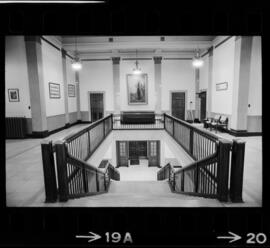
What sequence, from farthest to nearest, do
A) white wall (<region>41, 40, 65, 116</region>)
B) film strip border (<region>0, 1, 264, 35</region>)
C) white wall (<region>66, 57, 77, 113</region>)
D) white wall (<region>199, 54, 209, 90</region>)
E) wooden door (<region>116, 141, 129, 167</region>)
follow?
wooden door (<region>116, 141, 129, 167</region>)
white wall (<region>66, 57, 77, 113</region>)
white wall (<region>199, 54, 209, 90</region>)
white wall (<region>41, 40, 65, 116</region>)
film strip border (<region>0, 1, 264, 35</region>)

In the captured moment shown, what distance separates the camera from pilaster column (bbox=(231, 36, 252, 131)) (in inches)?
284

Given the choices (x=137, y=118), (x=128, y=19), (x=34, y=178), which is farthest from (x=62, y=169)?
(x=137, y=118)

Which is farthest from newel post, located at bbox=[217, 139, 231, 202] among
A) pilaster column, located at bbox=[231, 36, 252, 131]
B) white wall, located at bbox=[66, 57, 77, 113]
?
white wall, located at bbox=[66, 57, 77, 113]

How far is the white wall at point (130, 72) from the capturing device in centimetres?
1284

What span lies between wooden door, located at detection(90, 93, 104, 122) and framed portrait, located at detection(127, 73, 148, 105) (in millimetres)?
2086

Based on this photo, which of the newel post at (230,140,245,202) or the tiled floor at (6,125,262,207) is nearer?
the newel post at (230,140,245,202)

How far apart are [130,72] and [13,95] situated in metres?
7.44

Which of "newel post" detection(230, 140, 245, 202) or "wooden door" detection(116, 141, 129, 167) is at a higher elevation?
"newel post" detection(230, 140, 245, 202)

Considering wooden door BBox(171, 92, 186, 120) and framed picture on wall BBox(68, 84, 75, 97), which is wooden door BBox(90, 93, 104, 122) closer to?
framed picture on wall BBox(68, 84, 75, 97)
